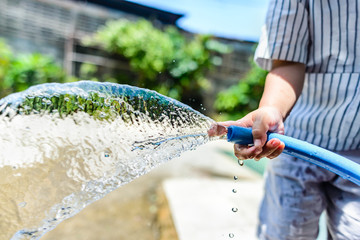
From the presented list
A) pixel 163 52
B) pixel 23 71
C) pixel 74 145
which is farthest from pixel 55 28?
pixel 74 145

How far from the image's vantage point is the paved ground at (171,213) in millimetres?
2136

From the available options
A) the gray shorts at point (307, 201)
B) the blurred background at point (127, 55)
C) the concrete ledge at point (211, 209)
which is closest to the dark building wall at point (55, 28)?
the blurred background at point (127, 55)

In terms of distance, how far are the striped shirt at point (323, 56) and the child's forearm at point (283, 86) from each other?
0.04 metres

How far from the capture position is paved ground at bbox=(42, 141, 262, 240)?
2.14 m

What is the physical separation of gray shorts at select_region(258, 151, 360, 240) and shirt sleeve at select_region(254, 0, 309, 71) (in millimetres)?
391

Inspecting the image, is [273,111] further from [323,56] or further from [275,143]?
[323,56]

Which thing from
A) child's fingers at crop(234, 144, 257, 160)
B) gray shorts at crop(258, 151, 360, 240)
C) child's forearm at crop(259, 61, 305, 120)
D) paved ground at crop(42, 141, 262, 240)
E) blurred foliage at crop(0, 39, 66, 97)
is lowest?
paved ground at crop(42, 141, 262, 240)

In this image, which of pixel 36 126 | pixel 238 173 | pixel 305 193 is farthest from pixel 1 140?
pixel 238 173

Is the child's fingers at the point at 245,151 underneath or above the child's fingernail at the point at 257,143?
underneath

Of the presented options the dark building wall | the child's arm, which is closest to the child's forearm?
the child's arm

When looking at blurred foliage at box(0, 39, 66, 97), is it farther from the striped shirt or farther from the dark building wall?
the striped shirt

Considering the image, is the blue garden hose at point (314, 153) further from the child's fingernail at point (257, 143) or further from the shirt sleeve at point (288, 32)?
the shirt sleeve at point (288, 32)

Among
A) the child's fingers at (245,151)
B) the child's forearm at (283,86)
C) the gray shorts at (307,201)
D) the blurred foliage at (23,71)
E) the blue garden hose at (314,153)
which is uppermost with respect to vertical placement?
the child's forearm at (283,86)

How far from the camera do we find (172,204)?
2406 millimetres
